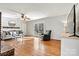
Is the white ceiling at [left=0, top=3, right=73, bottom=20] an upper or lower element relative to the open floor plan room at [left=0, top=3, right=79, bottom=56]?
upper

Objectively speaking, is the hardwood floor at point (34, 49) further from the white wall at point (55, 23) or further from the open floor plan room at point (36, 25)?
the white wall at point (55, 23)

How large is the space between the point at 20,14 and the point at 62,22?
2314 mm

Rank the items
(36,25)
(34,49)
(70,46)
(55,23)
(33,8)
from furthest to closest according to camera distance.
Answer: (55,23)
(36,25)
(34,49)
(33,8)
(70,46)

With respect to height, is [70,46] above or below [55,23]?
below

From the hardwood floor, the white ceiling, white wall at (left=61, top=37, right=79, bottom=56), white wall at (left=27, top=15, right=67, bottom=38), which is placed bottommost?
the hardwood floor

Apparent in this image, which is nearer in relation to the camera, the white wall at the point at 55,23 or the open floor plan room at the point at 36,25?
the open floor plan room at the point at 36,25

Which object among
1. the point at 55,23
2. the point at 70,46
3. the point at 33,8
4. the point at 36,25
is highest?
the point at 33,8

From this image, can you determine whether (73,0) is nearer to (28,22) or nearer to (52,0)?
(52,0)

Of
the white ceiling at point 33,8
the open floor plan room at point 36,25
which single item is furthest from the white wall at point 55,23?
the white ceiling at point 33,8

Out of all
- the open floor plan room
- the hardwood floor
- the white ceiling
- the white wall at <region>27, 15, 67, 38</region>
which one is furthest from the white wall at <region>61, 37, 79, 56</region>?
the white wall at <region>27, 15, 67, 38</region>

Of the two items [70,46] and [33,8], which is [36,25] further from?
[70,46]

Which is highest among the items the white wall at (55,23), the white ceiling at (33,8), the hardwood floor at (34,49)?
the white ceiling at (33,8)

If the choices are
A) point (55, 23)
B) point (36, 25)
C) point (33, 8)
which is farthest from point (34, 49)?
point (55, 23)

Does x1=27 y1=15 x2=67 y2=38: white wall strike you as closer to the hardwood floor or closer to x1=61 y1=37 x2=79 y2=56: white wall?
the hardwood floor
